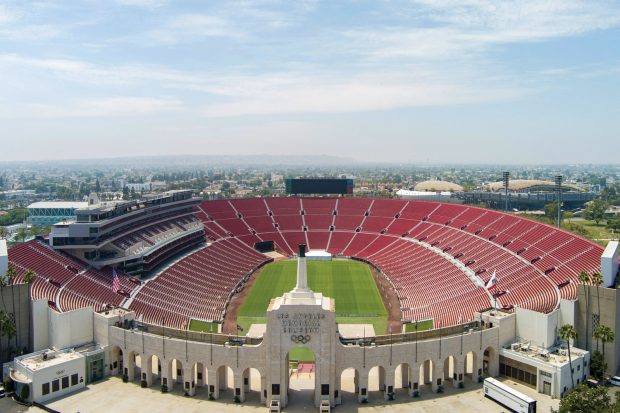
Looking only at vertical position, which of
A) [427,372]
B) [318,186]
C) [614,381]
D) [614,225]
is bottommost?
[614,381]

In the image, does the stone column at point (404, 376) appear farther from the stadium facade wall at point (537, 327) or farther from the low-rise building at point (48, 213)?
the low-rise building at point (48, 213)

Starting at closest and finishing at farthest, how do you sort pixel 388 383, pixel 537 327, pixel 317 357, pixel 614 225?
pixel 317 357, pixel 388 383, pixel 537 327, pixel 614 225

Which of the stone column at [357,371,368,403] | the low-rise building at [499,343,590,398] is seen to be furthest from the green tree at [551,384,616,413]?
the stone column at [357,371,368,403]

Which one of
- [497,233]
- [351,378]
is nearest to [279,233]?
[497,233]

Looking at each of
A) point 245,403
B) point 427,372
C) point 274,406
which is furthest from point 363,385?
point 245,403

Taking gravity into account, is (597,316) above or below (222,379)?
above

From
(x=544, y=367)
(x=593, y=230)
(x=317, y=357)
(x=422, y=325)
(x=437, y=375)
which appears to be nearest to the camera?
(x=317, y=357)

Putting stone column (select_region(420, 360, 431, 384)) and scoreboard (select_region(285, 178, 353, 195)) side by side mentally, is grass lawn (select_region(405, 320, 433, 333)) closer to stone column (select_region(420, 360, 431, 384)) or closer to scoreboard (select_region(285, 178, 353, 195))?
stone column (select_region(420, 360, 431, 384))

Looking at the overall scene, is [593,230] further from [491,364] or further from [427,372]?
[427,372]
